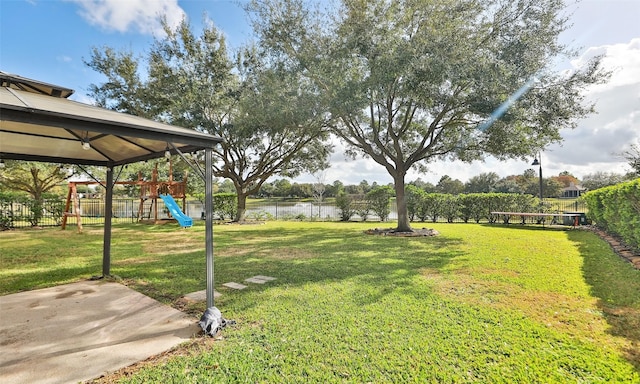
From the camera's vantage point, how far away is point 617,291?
4289 mm

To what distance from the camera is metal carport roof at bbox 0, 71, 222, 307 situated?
8.04 ft

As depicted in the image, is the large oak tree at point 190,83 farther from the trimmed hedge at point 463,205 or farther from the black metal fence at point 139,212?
the trimmed hedge at point 463,205

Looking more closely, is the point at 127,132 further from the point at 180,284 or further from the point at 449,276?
the point at 449,276

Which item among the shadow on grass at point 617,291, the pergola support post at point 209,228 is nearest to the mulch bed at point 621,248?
the shadow on grass at point 617,291

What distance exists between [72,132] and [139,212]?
537 inches

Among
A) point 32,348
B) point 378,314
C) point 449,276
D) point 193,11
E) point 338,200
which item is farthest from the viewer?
point 338,200

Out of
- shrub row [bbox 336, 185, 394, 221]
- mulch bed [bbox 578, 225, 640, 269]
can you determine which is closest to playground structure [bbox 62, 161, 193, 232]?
shrub row [bbox 336, 185, 394, 221]

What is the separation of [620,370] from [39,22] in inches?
491

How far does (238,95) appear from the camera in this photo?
45.5ft

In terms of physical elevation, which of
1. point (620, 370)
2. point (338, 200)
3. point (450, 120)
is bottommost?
point (620, 370)

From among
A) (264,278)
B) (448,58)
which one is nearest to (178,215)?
(264,278)

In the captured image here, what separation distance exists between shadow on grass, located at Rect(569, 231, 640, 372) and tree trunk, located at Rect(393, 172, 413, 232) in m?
5.16

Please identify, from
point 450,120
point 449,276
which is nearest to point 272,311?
point 449,276

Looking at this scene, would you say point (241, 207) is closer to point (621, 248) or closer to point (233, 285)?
point (233, 285)
